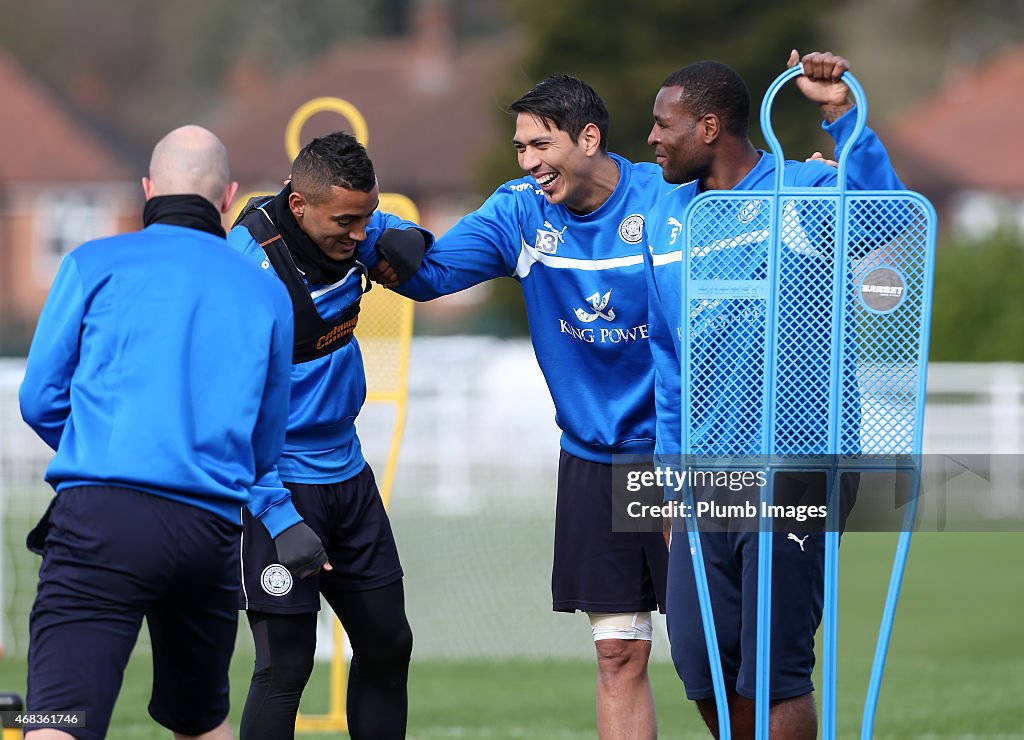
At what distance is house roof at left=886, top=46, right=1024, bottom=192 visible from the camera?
4934 centimetres

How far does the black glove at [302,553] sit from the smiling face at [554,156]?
5.05 ft

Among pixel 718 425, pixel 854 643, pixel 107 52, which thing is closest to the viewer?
pixel 718 425

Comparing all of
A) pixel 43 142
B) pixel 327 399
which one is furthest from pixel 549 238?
pixel 43 142

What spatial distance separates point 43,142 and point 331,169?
1822 inches

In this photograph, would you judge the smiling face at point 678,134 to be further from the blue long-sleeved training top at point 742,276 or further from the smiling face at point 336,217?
the smiling face at point 336,217

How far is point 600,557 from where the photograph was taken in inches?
220

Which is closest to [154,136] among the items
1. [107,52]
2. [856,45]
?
[107,52]

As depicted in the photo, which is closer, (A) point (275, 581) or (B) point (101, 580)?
(B) point (101, 580)

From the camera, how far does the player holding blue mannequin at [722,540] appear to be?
4.95 meters

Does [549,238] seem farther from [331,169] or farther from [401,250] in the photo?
[331,169]

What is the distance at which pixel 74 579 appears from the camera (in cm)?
409

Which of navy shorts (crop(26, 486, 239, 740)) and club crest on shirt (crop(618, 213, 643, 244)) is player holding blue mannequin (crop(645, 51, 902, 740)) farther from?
navy shorts (crop(26, 486, 239, 740))

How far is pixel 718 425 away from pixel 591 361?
0.99m

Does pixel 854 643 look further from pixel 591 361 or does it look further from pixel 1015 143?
pixel 1015 143
